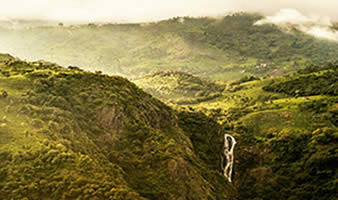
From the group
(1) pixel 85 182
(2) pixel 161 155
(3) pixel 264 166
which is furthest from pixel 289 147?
(1) pixel 85 182

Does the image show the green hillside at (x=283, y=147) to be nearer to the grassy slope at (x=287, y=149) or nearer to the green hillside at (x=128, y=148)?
the grassy slope at (x=287, y=149)

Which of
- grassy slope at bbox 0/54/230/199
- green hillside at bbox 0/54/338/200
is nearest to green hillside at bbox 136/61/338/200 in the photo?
green hillside at bbox 0/54/338/200

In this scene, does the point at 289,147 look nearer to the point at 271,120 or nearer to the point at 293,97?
the point at 271,120

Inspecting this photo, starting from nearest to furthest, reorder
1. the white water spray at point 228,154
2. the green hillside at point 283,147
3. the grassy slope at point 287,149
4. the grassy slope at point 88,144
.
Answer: the grassy slope at point 88,144 < the grassy slope at point 287,149 < the green hillside at point 283,147 < the white water spray at point 228,154

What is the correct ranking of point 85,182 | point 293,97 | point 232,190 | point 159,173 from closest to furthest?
point 85,182, point 159,173, point 232,190, point 293,97

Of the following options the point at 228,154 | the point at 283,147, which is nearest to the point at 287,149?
the point at 283,147

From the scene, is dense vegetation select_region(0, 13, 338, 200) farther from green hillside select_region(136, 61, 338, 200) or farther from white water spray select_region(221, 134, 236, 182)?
white water spray select_region(221, 134, 236, 182)

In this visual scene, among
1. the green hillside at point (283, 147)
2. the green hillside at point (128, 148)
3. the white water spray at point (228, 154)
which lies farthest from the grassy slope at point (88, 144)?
the green hillside at point (283, 147)

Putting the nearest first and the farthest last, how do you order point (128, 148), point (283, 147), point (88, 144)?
point (88, 144), point (128, 148), point (283, 147)

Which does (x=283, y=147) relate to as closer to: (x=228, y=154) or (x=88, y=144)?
(x=228, y=154)
